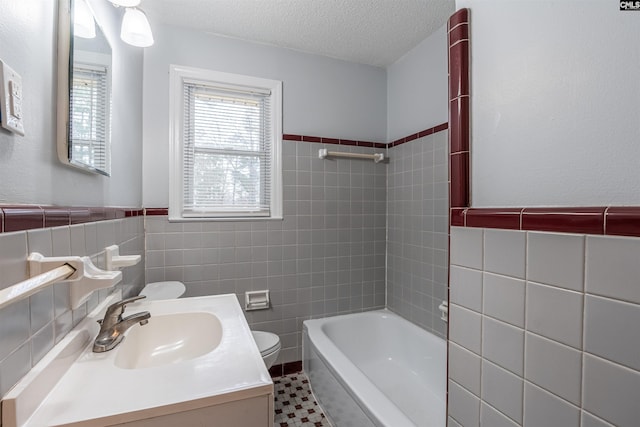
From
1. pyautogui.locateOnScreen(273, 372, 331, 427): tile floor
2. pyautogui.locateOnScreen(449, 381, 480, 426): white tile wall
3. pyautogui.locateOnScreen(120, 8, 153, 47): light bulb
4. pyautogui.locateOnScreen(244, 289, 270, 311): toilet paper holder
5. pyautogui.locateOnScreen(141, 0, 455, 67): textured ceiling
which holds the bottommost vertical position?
pyautogui.locateOnScreen(273, 372, 331, 427): tile floor

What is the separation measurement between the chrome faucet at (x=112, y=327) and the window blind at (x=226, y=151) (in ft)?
3.69

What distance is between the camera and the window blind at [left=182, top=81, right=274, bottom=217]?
202cm

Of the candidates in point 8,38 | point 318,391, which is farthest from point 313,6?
point 318,391

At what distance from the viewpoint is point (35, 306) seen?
626mm

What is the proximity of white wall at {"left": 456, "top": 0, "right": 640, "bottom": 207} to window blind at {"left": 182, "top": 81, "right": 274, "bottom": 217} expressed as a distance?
1.63m

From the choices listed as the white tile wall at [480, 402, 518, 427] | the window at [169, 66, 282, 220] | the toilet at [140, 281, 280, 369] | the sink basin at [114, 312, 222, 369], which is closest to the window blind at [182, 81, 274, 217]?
the window at [169, 66, 282, 220]

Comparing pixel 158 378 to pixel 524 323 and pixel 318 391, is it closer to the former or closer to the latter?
pixel 524 323

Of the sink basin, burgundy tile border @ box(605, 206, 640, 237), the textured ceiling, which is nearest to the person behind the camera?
burgundy tile border @ box(605, 206, 640, 237)

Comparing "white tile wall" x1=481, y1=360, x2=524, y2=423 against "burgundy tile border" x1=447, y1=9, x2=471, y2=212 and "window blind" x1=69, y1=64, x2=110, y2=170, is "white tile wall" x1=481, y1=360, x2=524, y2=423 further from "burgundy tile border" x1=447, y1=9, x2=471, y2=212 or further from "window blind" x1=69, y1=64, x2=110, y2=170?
"window blind" x1=69, y1=64, x2=110, y2=170

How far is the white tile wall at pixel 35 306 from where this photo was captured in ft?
1.73

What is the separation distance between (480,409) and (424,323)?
4.63 ft

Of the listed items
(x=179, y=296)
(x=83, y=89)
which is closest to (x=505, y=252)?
(x=83, y=89)

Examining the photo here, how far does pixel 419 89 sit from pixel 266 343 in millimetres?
2125

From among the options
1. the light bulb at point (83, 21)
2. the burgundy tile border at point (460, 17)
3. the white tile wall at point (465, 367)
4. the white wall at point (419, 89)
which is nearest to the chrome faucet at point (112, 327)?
the light bulb at point (83, 21)
